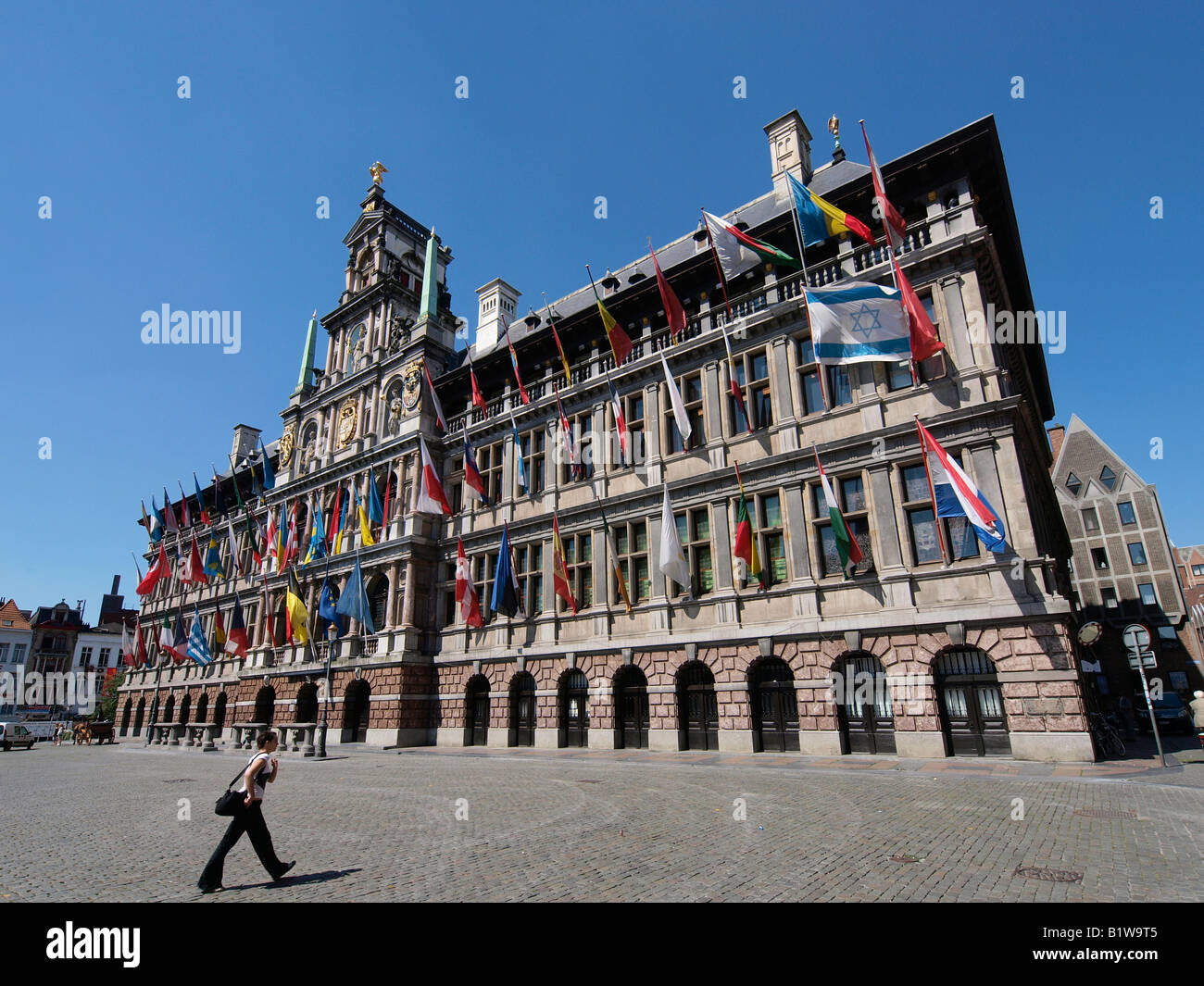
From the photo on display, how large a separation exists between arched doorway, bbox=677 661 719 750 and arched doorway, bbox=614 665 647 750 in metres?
1.76

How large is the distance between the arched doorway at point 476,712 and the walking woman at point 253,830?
22.9 metres

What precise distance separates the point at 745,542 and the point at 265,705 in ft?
107

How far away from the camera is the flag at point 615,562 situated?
2417 cm

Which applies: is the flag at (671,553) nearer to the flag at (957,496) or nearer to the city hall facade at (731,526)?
the city hall facade at (731,526)

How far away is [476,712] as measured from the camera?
97.1 ft

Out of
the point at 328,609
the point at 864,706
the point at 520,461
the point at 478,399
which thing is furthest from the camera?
the point at 328,609

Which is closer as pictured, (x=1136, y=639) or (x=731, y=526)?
(x=1136, y=639)

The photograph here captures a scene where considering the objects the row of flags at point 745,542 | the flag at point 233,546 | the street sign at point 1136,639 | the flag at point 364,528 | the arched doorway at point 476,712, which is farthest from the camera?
the flag at point 233,546

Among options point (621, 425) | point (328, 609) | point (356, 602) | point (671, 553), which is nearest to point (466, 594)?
point (356, 602)

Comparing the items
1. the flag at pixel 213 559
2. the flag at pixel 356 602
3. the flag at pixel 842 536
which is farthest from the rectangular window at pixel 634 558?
the flag at pixel 213 559

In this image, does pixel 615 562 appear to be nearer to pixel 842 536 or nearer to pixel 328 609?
pixel 842 536

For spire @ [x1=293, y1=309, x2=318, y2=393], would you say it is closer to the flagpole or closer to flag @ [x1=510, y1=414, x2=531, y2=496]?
flag @ [x1=510, y1=414, x2=531, y2=496]

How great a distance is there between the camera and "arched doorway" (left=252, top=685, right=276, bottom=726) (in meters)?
38.6
